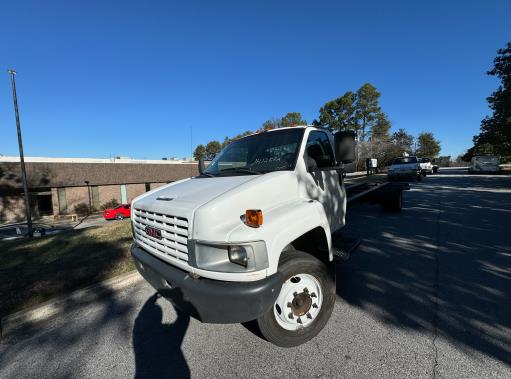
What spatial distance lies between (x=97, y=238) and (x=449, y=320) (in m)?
7.24

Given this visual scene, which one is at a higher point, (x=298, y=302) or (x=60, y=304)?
(x=298, y=302)

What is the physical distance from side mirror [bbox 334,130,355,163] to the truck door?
24 centimetres

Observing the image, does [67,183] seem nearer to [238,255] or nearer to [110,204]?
[110,204]

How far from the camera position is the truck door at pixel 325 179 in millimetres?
3189

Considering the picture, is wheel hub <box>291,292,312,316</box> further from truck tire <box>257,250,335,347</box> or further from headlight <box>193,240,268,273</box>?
headlight <box>193,240,268,273</box>

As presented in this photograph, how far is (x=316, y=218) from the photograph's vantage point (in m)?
2.69

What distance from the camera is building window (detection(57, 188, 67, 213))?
1073 inches

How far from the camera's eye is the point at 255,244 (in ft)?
6.87

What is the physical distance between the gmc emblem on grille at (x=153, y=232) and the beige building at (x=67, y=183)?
1206 inches

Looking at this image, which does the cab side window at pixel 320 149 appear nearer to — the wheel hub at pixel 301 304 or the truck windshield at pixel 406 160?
the wheel hub at pixel 301 304

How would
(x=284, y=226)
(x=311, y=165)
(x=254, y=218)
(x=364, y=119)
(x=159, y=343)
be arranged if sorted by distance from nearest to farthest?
(x=254, y=218) < (x=284, y=226) < (x=159, y=343) < (x=311, y=165) < (x=364, y=119)

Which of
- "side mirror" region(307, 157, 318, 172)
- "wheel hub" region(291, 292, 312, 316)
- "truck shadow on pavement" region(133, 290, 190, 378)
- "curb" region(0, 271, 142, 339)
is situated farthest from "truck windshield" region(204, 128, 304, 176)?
"curb" region(0, 271, 142, 339)

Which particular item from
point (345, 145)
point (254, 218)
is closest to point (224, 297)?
point (254, 218)

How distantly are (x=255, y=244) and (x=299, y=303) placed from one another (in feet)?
2.96
